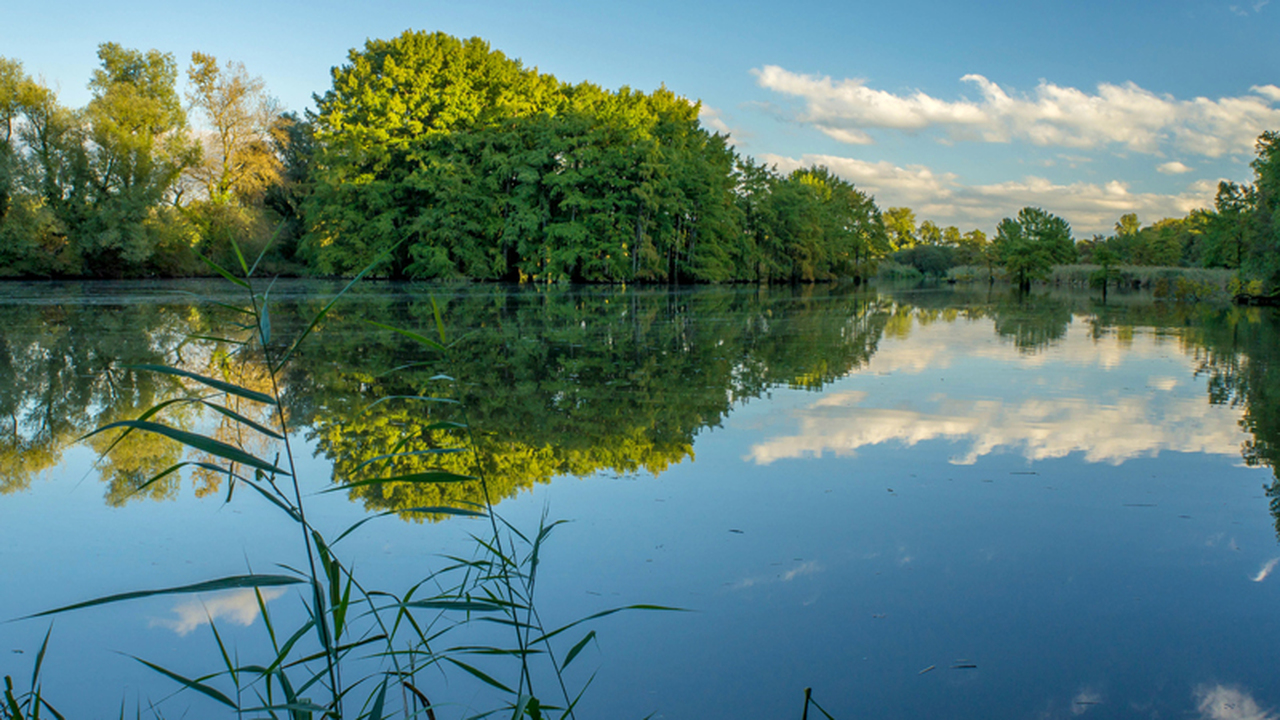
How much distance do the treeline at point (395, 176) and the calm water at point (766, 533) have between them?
26.1 meters

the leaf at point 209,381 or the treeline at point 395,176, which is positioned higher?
the treeline at point 395,176

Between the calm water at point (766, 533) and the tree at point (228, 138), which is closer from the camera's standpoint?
the calm water at point (766, 533)

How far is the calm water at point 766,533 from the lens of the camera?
2.13 metres

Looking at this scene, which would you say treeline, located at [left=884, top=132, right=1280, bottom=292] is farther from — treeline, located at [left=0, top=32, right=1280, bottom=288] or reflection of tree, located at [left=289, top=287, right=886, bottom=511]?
reflection of tree, located at [left=289, top=287, right=886, bottom=511]

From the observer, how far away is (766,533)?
3162 mm

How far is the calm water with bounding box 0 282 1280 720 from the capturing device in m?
2.13

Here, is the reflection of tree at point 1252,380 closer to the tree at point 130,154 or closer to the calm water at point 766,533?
the calm water at point 766,533

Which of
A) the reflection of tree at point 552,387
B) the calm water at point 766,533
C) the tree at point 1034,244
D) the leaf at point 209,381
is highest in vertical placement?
the tree at point 1034,244

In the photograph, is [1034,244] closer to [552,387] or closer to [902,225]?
[552,387]

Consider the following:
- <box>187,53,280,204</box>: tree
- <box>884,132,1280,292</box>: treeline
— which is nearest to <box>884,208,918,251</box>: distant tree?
<box>884,132,1280,292</box>: treeline

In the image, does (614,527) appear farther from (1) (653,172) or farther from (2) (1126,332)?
(1) (653,172)

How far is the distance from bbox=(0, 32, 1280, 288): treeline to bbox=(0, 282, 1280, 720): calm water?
26070 millimetres

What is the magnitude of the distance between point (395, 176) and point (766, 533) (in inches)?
1344

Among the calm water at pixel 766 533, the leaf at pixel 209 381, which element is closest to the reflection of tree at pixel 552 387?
the calm water at pixel 766 533
